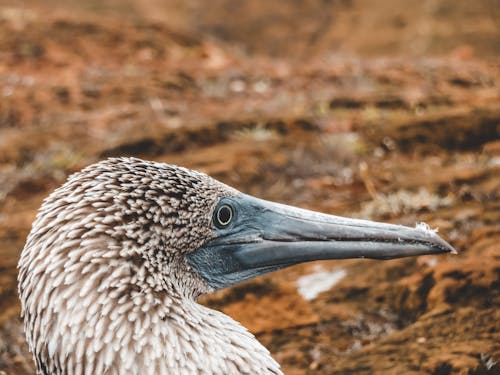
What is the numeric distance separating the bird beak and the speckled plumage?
0.78 ft

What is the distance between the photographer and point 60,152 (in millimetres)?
7078

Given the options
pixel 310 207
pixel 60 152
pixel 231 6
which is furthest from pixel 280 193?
pixel 231 6

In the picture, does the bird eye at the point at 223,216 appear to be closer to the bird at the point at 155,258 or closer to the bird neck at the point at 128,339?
the bird at the point at 155,258

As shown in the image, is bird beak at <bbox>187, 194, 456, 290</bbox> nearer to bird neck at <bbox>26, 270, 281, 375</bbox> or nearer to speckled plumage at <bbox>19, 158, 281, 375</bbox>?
speckled plumage at <bbox>19, 158, 281, 375</bbox>

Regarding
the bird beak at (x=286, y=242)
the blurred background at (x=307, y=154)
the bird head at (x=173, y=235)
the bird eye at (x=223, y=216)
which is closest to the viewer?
the bird head at (x=173, y=235)

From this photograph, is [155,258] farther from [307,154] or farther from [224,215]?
[307,154]

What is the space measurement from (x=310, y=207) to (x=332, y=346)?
2.17 metres

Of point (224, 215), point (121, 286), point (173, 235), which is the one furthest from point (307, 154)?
point (121, 286)

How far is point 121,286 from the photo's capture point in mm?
2188

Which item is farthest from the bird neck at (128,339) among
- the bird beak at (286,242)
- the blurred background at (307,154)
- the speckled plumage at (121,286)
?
the blurred background at (307,154)

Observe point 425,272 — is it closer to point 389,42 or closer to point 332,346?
point 332,346

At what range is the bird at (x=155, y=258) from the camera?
2.13 m

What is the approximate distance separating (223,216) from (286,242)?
30cm

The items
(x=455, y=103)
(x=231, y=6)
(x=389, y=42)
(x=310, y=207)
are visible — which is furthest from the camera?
(x=231, y=6)
